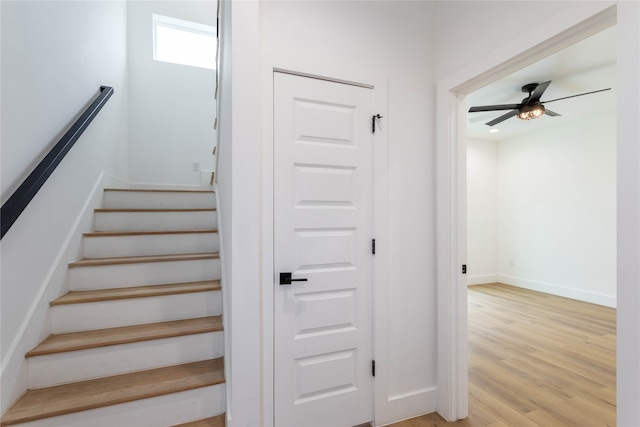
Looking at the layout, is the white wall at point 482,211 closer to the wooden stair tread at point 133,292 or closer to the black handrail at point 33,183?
the wooden stair tread at point 133,292

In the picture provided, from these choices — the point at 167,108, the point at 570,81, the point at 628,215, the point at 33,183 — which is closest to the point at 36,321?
the point at 33,183

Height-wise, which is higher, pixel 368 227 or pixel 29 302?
pixel 368 227

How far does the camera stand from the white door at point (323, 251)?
5.48 feet

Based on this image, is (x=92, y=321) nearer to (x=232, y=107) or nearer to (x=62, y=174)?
(x=62, y=174)

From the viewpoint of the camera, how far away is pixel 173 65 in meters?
3.95

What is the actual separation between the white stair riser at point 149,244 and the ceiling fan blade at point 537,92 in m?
3.51

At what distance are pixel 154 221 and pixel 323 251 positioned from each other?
161 centimetres

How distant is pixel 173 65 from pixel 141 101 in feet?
2.20

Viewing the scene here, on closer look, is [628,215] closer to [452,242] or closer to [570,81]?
[452,242]

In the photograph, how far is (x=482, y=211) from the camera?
5797 mm

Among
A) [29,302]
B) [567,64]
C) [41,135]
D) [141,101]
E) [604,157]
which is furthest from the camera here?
[604,157]

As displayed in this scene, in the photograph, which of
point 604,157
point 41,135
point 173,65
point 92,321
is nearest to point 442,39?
point 41,135

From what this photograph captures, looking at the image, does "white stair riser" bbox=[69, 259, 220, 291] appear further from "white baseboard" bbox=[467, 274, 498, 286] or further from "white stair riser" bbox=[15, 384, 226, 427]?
"white baseboard" bbox=[467, 274, 498, 286]

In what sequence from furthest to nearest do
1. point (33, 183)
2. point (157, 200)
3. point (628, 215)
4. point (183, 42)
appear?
point (183, 42) < point (157, 200) < point (33, 183) < point (628, 215)
